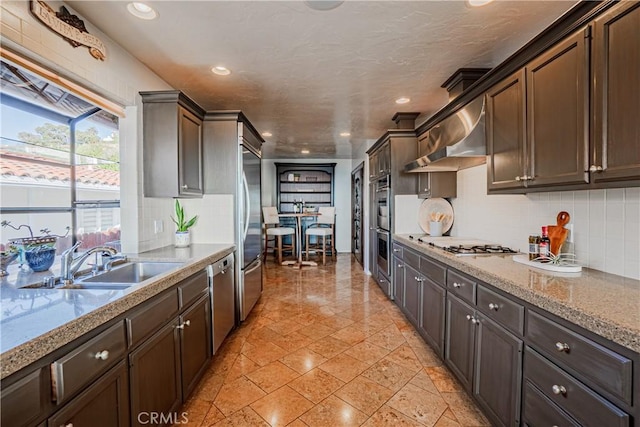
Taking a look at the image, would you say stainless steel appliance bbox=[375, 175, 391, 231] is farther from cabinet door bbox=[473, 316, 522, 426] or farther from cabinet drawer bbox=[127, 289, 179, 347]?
cabinet drawer bbox=[127, 289, 179, 347]

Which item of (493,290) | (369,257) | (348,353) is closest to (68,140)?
(348,353)

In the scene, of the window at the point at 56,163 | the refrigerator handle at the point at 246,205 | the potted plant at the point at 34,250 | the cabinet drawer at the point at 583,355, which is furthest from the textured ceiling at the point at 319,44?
the cabinet drawer at the point at 583,355

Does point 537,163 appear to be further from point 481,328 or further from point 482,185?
point 482,185

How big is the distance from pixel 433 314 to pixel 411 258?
70 cm

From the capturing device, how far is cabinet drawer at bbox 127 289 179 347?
134cm

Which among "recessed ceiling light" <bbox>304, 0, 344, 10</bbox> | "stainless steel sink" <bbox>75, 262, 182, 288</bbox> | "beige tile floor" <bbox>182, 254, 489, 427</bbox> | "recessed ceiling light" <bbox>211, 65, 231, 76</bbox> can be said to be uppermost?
"recessed ceiling light" <bbox>211, 65, 231, 76</bbox>

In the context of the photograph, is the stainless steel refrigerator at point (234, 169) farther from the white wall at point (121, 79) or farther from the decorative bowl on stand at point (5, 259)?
the decorative bowl on stand at point (5, 259)

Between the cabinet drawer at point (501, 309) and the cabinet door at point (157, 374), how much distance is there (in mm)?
1786

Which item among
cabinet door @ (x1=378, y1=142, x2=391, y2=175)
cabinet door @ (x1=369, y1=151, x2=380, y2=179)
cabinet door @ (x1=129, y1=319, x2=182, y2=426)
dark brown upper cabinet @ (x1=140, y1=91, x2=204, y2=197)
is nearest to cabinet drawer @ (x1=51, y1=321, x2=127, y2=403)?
cabinet door @ (x1=129, y1=319, x2=182, y2=426)

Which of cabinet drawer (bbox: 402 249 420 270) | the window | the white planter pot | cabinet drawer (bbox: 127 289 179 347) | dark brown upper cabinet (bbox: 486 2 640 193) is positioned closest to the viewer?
dark brown upper cabinet (bbox: 486 2 640 193)

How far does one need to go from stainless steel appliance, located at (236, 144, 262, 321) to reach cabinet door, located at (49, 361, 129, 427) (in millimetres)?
1777

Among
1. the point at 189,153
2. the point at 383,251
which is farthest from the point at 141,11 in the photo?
the point at 383,251

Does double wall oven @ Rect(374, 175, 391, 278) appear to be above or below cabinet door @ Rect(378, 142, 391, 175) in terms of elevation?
below

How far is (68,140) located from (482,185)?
3.55 meters
